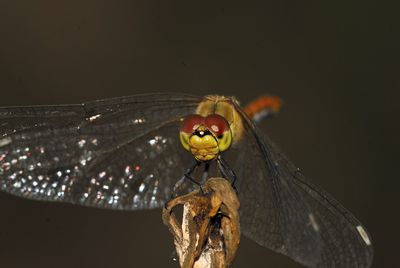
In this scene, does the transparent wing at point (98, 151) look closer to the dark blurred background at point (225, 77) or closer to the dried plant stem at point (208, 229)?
the dried plant stem at point (208, 229)

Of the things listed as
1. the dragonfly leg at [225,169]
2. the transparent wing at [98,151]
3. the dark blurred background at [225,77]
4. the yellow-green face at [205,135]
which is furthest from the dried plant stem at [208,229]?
the dark blurred background at [225,77]

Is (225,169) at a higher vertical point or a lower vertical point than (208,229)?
higher

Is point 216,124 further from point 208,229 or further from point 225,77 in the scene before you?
point 225,77

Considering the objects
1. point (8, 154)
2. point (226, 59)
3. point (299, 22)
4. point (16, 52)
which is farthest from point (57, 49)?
point (8, 154)

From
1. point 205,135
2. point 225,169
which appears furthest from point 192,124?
point 225,169

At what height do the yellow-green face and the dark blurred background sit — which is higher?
the dark blurred background

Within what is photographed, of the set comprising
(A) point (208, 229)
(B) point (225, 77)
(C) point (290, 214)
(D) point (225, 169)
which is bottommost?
(A) point (208, 229)

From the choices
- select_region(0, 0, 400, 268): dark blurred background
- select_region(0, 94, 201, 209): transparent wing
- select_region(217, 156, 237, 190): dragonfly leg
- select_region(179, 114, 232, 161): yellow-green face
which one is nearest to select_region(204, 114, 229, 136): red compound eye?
select_region(179, 114, 232, 161): yellow-green face

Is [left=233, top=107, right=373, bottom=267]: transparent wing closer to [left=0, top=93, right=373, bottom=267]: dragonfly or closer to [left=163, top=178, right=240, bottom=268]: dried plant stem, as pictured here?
[left=0, top=93, right=373, bottom=267]: dragonfly
